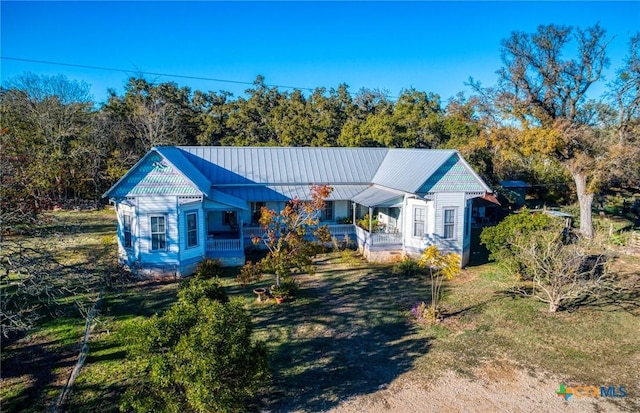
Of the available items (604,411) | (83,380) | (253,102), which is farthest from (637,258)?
(253,102)

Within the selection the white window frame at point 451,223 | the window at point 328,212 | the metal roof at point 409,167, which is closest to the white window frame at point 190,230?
the window at point 328,212

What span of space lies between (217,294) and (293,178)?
50.7ft

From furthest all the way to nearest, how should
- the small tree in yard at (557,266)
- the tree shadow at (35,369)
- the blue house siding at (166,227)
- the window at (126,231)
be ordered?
the window at (126,231) → the blue house siding at (166,227) → the small tree in yard at (557,266) → the tree shadow at (35,369)

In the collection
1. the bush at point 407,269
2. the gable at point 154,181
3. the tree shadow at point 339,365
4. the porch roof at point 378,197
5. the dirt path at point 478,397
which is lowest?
the dirt path at point 478,397

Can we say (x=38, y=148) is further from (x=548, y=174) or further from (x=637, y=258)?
(x=548, y=174)

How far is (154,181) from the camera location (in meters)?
18.5

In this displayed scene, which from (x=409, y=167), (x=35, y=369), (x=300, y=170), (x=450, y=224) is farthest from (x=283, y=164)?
(x=35, y=369)

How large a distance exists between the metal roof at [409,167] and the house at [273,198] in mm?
77

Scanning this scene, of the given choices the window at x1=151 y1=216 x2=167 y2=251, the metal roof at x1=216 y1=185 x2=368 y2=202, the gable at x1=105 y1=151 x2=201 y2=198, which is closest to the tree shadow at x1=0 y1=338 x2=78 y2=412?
the window at x1=151 y1=216 x2=167 y2=251

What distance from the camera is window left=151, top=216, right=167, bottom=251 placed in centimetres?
1878

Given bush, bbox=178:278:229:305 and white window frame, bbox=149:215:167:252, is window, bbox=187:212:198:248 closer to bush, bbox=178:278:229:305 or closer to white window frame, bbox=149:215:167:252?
white window frame, bbox=149:215:167:252

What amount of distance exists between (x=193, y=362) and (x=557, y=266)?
13563 millimetres

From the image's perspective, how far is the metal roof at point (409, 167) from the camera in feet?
67.8

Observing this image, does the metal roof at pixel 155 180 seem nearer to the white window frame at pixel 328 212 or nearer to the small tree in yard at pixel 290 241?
the small tree in yard at pixel 290 241
